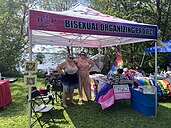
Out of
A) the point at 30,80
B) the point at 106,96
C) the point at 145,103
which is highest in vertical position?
the point at 30,80

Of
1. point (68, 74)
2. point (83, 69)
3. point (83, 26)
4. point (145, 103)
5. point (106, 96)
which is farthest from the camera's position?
point (83, 69)

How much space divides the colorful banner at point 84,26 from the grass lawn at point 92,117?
6.28ft

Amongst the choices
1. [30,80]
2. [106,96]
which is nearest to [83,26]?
[30,80]

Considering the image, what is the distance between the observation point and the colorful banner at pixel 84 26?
11.1 ft

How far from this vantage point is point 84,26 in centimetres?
385

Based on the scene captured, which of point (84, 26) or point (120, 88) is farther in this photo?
point (120, 88)

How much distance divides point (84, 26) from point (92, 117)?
2094 mm

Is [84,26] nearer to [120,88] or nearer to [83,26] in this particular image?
[83,26]

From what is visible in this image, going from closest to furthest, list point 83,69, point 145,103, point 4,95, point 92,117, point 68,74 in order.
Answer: point 92,117 < point 145,103 < point 68,74 < point 4,95 < point 83,69

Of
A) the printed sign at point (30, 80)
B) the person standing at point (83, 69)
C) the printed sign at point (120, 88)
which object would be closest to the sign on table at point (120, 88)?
the printed sign at point (120, 88)

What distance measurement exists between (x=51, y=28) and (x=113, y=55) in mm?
10219

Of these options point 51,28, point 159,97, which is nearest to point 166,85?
point 159,97

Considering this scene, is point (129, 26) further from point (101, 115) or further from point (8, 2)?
point (8, 2)

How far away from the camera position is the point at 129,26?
4355 millimetres
